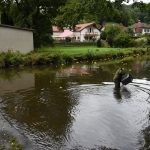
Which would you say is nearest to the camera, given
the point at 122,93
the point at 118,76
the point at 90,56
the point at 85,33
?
the point at 122,93

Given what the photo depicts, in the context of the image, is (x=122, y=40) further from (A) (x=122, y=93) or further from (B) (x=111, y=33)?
(A) (x=122, y=93)

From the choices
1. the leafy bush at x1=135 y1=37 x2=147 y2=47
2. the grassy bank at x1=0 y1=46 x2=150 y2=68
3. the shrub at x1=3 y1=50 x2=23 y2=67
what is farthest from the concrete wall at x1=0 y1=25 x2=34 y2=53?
the leafy bush at x1=135 y1=37 x2=147 y2=47

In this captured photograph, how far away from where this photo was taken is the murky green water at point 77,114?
11438mm

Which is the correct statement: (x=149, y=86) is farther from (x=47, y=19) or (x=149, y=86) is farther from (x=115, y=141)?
(x=47, y=19)

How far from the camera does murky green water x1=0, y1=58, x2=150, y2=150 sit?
11438 mm

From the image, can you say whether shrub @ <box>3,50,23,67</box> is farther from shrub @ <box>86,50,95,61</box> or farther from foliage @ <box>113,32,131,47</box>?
foliage @ <box>113,32,131,47</box>

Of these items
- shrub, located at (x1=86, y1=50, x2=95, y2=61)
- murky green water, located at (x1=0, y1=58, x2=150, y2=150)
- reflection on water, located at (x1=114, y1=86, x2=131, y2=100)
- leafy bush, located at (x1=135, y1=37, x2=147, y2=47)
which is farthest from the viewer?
leafy bush, located at (x1=135, y1=37, x2=147, y2=47)

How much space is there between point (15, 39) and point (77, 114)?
24839 mm

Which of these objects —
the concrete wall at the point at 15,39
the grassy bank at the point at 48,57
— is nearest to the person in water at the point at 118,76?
the grassy bank at the point at 48,57

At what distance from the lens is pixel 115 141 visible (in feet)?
37.3

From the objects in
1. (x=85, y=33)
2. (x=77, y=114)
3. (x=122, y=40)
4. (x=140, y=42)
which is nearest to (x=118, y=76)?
(x=77, y=114)

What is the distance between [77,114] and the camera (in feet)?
48.8

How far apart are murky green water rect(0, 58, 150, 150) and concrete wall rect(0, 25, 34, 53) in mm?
13710

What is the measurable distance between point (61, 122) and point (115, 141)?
3037 millimetres
